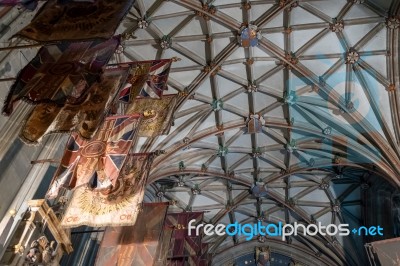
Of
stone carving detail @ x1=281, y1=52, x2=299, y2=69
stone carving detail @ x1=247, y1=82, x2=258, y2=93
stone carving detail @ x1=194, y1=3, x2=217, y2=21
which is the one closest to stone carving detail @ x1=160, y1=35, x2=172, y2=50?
stone carving detail @ x1=194, y1=3, x2=217, y2=21

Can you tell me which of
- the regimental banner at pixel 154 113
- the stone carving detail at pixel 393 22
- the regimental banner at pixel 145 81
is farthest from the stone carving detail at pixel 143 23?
the stone carving detail at pixel 393 22

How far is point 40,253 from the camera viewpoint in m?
8.26

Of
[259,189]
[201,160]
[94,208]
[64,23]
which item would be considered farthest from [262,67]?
[64,23]

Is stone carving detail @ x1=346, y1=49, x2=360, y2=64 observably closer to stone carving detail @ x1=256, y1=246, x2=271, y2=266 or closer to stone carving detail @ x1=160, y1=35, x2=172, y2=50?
stone carving detail @ x1=160, y1=35, x2=172, y2=50

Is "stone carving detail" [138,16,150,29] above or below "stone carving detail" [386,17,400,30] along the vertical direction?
below

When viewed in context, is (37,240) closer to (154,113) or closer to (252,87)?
(154,113)

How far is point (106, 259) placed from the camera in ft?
36.0

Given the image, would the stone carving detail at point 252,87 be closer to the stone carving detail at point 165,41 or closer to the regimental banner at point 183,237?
the stone carving detail at point 165,41

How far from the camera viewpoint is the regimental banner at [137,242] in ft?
35.6

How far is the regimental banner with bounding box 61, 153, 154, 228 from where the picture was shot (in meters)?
8.88

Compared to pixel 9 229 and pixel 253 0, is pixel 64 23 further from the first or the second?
pixel 253 0

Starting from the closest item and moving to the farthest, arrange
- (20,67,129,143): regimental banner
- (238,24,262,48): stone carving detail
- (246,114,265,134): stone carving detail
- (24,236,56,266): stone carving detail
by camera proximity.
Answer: (20,67,129,143): regimental banner
(24,236,56,266): stone carving detail
(238,24,262,48): stone carving detail
(246,114,265,134): stone carving detail

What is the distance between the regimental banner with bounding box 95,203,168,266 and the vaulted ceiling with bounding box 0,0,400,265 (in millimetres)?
4792

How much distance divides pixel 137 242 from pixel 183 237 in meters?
3.49
